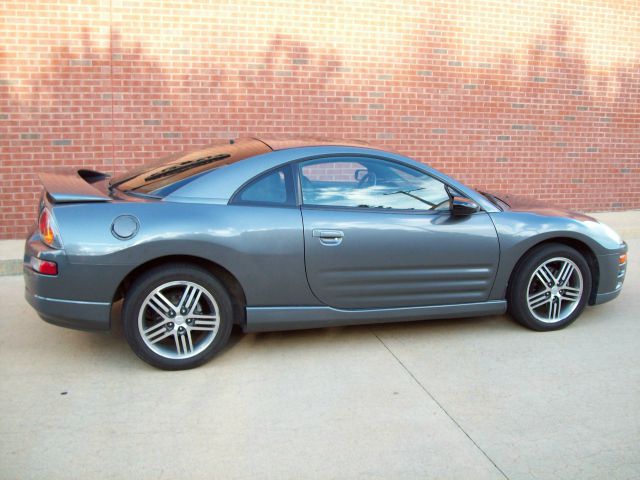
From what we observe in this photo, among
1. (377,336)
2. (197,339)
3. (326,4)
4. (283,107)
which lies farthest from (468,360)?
(326,4)

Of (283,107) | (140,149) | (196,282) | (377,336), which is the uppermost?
(283,107)

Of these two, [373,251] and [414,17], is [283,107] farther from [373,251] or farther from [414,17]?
[373,251]

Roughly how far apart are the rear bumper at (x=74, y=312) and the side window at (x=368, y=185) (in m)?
1.50

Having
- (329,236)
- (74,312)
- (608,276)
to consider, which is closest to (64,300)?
→ (74,312)

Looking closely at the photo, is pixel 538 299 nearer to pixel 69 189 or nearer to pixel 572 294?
pixel 572 294

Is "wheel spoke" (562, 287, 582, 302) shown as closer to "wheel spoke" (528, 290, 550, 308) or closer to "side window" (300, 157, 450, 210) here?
"wheel spoke" (528, 290, 550, 308)

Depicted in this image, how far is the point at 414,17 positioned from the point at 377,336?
5.15 meters

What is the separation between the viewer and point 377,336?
4.89 meters

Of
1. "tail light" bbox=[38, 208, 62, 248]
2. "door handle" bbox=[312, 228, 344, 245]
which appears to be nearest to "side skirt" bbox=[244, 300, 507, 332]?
"door handle" bbox=[312, 228, 344, 245]

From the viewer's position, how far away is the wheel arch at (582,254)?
Answer: 4895mm

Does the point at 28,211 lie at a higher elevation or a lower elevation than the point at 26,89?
lower

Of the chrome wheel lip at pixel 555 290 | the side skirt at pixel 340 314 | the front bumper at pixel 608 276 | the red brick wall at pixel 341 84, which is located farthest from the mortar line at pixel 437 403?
the red brick wall at pixel 341 84

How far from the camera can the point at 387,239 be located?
4492mm

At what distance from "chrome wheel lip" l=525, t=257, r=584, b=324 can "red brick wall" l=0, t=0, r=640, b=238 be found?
404 centimetres
